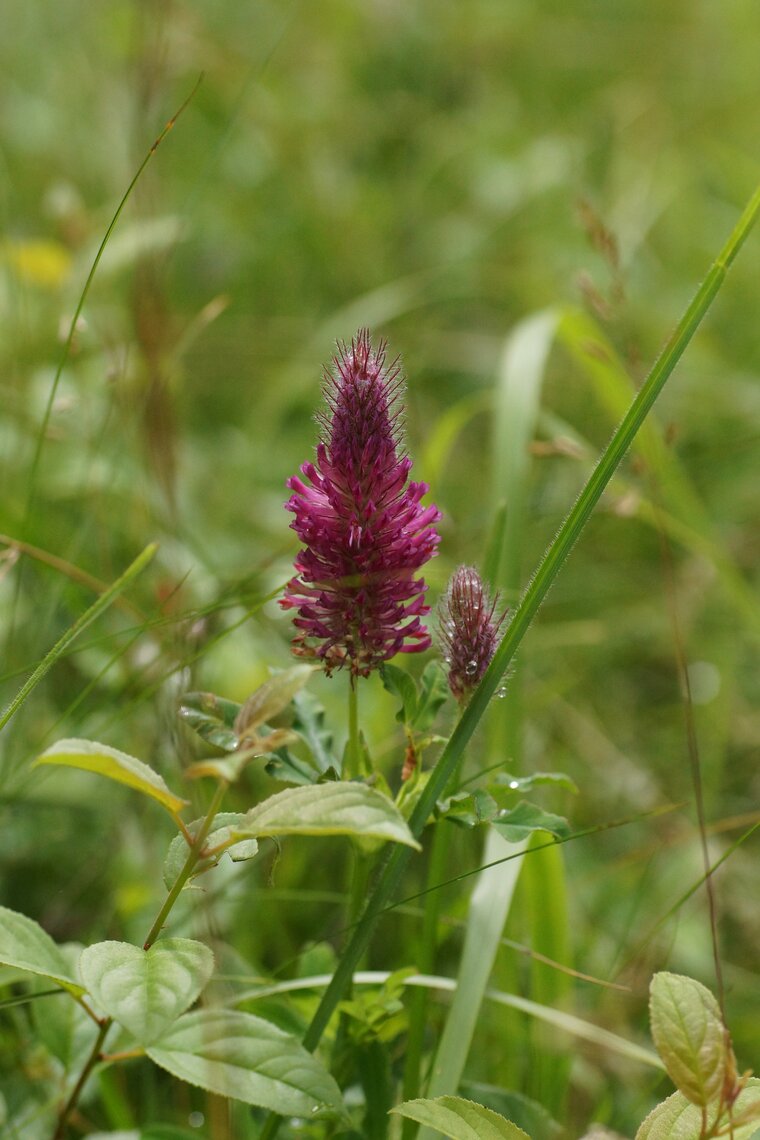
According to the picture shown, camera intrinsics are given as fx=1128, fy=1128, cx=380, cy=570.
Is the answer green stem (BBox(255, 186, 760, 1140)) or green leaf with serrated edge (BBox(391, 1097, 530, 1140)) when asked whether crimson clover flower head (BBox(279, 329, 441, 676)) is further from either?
green leaf with serrated edge (BBox(391, 1097, 530, 1140))

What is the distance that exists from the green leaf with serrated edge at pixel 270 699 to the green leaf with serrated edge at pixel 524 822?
0.76ft

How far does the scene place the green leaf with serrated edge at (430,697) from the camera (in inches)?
43.4

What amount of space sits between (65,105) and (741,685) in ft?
10.2

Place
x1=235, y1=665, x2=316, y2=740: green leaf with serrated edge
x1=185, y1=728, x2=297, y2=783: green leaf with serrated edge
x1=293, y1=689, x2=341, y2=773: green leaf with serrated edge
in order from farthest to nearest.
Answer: x1=293, y1=689, x2=341, y2=773: green leaf with serrated edge → x1=235, y1=665, x2=316, y2=740: green leaf with serrated edge → x1=185, y1=728, x2=297, y2=783: green leaf with serrated edge

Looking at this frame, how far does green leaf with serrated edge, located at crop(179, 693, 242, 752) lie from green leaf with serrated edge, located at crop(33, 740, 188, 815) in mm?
112

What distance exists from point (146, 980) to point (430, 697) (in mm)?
393

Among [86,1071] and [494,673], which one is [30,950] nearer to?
[86,1071]

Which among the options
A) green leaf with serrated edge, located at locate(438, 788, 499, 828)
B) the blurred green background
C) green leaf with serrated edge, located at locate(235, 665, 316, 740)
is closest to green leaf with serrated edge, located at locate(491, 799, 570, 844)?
green leaf with serrated edge, located at locate(438, 788, 499, 828)

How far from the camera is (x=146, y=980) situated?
84cm

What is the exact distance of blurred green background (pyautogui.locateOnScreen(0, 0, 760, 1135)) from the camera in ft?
5.78

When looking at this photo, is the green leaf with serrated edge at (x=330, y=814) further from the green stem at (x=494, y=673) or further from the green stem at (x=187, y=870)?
the green stem at (x=494, y=673)

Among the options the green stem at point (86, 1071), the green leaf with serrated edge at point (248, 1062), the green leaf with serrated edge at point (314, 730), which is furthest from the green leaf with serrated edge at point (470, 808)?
the green stem at point (86, 1071)

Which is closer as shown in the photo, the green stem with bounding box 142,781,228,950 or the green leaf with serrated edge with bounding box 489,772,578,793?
the green stem with bounding box 142,781,228,950

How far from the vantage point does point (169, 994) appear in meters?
0.81
